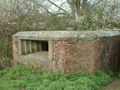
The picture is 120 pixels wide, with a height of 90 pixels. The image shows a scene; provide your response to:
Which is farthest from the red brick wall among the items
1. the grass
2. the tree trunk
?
the tree trunk

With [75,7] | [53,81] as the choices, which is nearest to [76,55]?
[53,81]

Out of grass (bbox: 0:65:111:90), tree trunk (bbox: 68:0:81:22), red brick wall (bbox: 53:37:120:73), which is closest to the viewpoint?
grass (bbox: 0:65:111:90)

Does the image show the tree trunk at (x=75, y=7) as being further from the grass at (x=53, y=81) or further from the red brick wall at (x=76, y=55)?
the grass at (x=53, y=81)

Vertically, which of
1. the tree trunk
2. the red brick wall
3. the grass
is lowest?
the grass

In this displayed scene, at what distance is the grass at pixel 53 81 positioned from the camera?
4710 millimetres

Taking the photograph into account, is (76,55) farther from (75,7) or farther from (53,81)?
(75,7)

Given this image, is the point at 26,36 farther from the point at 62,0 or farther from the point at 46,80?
the point at 62,0

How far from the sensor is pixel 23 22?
8.24 meters

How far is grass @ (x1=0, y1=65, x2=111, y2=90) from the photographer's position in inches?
185

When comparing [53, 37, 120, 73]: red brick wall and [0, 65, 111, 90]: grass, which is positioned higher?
[53, 37, 120, 73]: red brick wall

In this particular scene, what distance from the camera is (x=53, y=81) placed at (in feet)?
17.1

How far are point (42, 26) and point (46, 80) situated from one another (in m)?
4.67

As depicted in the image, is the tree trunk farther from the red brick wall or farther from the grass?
the grass

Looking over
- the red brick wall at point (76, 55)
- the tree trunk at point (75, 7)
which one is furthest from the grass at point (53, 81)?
the tree trunk at point (75, 7)
